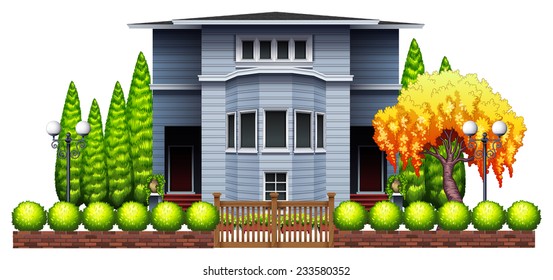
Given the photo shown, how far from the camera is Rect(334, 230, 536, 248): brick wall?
24.5m

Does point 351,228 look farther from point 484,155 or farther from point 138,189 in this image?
point 138,189

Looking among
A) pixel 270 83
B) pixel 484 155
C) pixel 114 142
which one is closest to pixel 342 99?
pixel 270 83

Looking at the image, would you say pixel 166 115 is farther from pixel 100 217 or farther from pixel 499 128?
pixel 499 128

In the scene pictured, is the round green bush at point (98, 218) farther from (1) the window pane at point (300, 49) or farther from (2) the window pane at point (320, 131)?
(1) the window pane at point (300, 49)

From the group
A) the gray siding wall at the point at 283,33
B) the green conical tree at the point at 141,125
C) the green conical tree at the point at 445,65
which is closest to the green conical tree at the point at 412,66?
the green conical tree at the point at 445,65

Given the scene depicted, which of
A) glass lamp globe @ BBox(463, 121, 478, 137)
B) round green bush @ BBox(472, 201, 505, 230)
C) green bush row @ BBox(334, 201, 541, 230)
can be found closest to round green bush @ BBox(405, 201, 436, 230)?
green bush row @ BBox(334, 201, 541, 230)

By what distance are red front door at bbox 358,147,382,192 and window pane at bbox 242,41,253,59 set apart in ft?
19.4

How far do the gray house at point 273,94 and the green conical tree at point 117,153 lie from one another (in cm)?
113

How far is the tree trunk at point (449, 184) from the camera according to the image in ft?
94.0

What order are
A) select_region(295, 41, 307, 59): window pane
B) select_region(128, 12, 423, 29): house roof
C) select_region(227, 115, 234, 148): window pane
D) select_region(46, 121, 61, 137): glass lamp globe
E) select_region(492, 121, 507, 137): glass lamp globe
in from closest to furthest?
select_region(492, 121, 507, 137): glass lamp globe < select_region(46, 121, 61, 137): glass lamp globe < select_region(128, 12, 423, 29): house roof < select_region(227, 115, 234, 148): window pane < select_region(295, 41, 307, 59): window pane

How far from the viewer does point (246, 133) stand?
29.7 meters

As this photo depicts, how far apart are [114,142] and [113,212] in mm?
7459

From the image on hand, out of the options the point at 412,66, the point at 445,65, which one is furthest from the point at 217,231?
the point at 445,65

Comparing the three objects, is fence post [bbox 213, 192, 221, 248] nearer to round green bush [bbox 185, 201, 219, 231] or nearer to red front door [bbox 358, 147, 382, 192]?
round green bush [bbox 185, 201, 219, 231]
